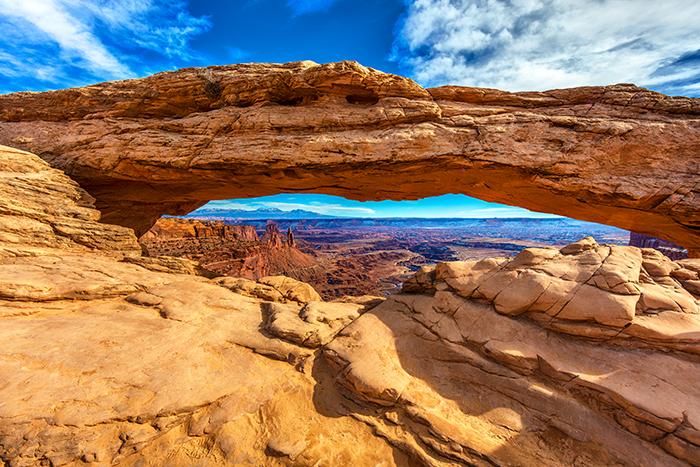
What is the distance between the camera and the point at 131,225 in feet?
52.5

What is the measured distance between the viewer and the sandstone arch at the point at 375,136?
35.7 ft

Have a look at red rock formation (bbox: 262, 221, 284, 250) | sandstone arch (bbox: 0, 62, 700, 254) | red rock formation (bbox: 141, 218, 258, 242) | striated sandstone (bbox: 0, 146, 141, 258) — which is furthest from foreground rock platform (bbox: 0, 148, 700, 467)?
red rock formation (bbox: 262, 221, 284, 250)

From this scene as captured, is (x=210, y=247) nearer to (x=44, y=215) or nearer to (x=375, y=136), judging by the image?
(x=44, y=215)

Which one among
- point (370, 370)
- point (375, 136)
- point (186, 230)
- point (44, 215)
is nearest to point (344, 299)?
point (370, 370)

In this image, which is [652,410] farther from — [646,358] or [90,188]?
[90,188]

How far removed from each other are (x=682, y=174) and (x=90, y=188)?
26.8 meters

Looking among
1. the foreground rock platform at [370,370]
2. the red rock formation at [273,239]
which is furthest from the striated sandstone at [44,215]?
the red rock formation at [273,239]

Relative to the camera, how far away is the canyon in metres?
5.23

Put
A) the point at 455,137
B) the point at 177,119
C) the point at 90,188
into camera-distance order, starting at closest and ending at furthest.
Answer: the point at 455,137 → the point at 177,119 → the point at 90,188

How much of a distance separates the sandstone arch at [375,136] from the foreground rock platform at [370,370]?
15.1ft

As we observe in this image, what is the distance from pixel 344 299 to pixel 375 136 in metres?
7.27

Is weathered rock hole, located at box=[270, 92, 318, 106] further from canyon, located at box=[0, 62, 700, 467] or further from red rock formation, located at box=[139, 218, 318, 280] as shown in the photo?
red rock formation, located at box=[139, 218, 318, 280]

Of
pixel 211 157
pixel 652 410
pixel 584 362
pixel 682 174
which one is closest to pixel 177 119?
pixel 211 157

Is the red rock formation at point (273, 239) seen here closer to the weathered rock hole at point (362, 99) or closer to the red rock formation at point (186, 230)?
the red rock formation at point (186, 230)
